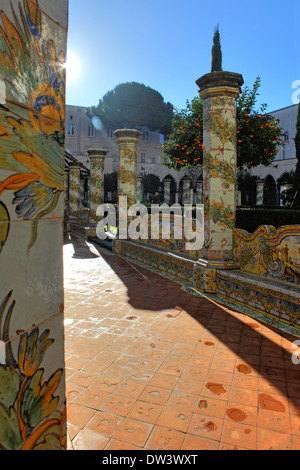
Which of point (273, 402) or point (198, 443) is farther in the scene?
point (273, 402)

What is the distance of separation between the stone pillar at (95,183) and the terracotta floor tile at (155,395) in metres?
11.6

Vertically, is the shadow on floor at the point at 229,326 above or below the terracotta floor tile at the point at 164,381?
above

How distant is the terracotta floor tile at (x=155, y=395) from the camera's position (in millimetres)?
2565

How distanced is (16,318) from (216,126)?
5043mm

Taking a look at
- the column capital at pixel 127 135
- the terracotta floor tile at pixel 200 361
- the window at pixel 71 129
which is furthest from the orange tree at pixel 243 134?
the window at pixel 71 129

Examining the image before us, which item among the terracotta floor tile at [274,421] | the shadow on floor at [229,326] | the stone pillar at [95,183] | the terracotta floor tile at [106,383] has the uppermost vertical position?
the stone pillar at [95,183]

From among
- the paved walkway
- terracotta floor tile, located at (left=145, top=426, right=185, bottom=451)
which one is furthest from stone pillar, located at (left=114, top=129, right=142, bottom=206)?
terracotta floor tile, located at (left=145, top=426, right=185, bottom=451)

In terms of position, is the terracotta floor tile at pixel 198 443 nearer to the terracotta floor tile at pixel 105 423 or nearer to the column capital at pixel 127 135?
the terracotta floor tile at pixel 105 423

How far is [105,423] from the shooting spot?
229 centimetres

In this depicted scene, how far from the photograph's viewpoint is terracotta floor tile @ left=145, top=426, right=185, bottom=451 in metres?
2.06

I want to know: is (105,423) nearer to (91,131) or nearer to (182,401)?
(182,401)

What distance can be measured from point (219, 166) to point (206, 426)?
4.18 meters

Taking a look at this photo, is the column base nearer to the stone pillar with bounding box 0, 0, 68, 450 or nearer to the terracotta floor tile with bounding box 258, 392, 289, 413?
the terracotta floor tile with bounding box 258, 392, 289, 413

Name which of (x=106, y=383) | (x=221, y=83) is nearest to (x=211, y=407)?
(x=106, y=383)
